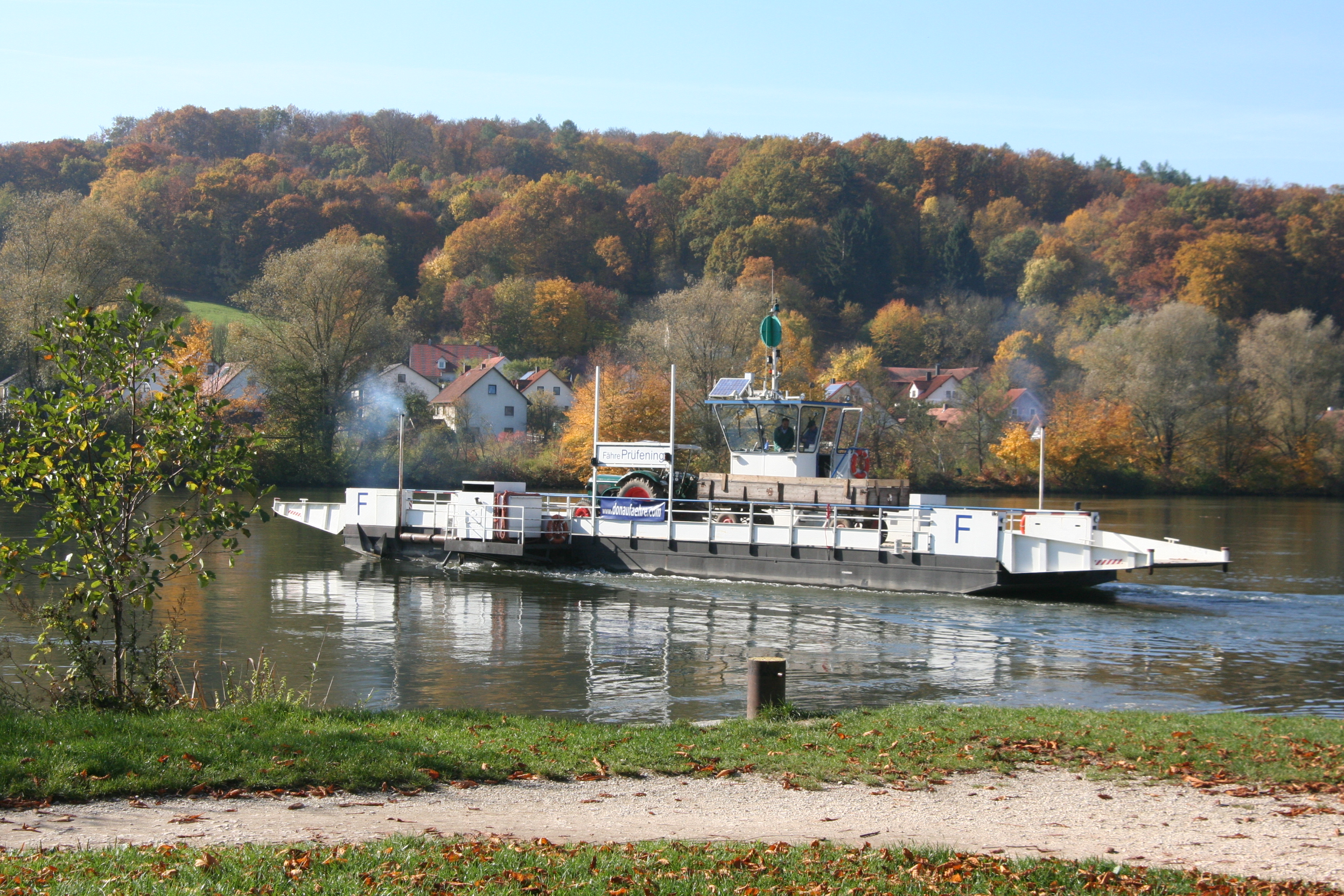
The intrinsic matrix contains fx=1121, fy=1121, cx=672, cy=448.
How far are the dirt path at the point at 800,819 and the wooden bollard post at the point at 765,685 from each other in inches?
113

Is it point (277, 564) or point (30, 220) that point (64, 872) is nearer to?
point (277, 564)

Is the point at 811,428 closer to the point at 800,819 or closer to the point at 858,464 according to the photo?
the point at 858,464

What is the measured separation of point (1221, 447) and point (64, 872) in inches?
2933

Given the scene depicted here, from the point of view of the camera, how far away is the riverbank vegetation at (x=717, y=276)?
58906 mm

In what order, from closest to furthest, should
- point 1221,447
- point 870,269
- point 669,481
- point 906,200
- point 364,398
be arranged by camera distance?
point 669,481 → point 364,398 → point 1221,447 → point 870,269 → point 906,200

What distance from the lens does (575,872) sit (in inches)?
249

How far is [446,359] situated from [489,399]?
17.7 meters

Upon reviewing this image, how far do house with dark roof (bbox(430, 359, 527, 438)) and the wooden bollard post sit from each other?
5997cm

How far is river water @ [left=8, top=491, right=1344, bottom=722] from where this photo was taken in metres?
15.8

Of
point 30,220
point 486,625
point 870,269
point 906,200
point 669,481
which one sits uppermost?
point 906,200

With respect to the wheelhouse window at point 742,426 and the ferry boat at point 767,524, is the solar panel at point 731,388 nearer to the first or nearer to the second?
the ferry boat at point 767,524

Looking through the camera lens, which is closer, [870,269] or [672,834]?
[672,834]

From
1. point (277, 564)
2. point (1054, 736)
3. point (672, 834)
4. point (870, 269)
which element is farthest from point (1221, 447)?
point (672, 834)

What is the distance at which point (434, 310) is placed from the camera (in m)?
105
